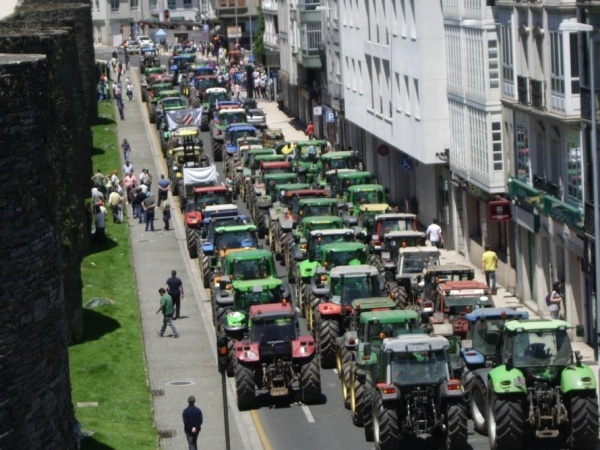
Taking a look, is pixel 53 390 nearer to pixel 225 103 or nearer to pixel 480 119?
pixel 480 119

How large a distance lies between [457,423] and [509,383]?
1.19m

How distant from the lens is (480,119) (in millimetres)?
55594

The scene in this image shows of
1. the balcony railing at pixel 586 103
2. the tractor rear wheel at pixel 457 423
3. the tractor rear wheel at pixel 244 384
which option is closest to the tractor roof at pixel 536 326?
the tractor rear wheel at pixel 457 423

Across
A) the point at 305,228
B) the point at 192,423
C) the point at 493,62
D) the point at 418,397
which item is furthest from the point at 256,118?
the point at 418,397

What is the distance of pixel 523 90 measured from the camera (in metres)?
50.0

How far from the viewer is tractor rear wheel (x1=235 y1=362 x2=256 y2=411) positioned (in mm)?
35500

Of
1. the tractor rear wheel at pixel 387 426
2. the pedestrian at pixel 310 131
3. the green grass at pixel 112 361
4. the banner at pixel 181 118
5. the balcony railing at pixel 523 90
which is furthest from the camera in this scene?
the pedestrian at pixel 310 131

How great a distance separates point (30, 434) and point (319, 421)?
16.8 metres

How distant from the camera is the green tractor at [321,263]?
143 ft

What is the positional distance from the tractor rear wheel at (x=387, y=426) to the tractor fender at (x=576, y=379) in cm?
300

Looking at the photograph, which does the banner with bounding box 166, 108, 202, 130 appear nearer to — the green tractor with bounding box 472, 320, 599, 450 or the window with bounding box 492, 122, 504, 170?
the window with bounding box 492, 122, 504, 170

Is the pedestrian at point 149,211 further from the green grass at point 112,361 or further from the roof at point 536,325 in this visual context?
the roof at point 536,325

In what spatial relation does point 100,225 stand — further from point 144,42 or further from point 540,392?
point 144,42

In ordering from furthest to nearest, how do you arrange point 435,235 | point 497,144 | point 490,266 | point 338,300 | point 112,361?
point 435,235, point 497,144, point 490,266, point 112,361, point 338,300
